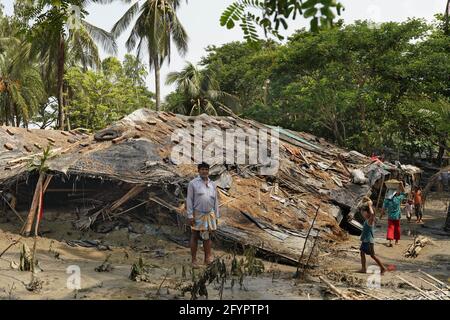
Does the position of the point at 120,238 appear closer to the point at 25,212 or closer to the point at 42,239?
the point at 42,239

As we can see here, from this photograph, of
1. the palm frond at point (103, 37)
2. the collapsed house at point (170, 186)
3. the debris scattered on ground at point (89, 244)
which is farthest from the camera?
the palm frond at point (103, 37)

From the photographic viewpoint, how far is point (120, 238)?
8797 millimetres

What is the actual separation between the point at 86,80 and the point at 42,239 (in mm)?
17110

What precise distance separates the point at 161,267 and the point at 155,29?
15.6 meters

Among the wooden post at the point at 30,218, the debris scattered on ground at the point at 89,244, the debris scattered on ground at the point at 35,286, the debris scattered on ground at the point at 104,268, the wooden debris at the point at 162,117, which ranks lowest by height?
the debris scattered on ground at the point at 35,286

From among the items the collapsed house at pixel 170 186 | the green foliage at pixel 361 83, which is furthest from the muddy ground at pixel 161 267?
the green foliage at pixel 361 83

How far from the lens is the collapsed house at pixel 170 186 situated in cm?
881

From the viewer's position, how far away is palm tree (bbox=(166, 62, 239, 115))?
87.8ft

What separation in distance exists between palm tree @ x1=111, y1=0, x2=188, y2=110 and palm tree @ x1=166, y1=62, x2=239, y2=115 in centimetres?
498

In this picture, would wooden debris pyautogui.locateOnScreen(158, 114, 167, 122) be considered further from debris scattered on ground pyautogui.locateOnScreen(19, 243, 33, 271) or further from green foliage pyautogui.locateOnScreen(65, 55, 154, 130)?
green foliage pyautogui.locateOnScreen(65, 55, 154, 130)

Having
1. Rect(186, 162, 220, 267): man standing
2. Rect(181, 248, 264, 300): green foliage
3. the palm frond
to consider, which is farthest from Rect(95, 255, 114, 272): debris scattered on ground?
the palm frond

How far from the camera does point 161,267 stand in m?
6.96

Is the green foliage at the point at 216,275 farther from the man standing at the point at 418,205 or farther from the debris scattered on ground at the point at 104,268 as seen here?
the man standing at the point at 418,205

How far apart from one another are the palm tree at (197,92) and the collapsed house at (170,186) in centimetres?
1418
